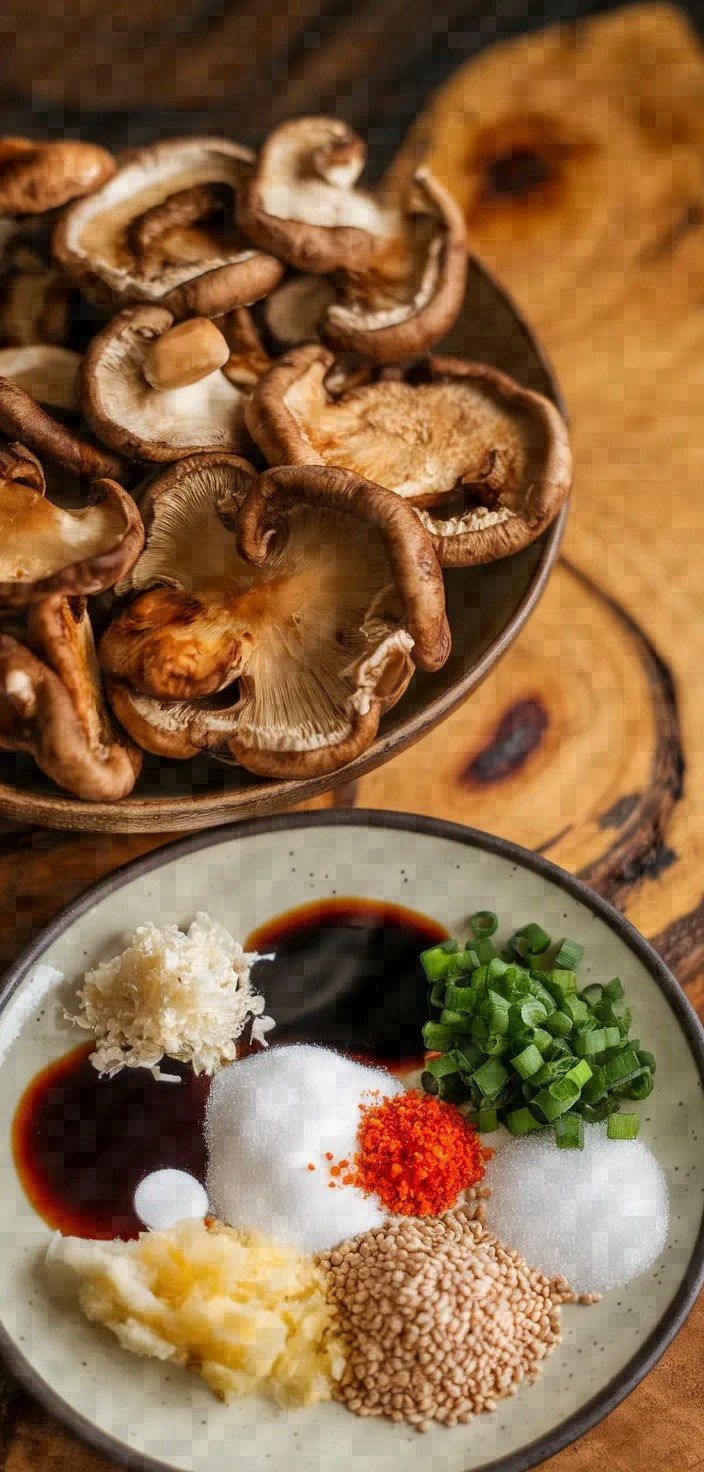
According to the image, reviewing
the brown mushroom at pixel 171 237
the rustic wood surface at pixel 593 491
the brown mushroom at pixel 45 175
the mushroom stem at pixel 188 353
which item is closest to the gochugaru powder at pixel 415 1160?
the rustic wood surface at pixel 593 491

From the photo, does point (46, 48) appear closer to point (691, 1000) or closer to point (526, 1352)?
point (691, 1000)

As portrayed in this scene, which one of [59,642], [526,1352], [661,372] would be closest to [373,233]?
[661,372]

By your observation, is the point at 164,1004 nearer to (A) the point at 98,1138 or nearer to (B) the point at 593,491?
(A) the point at 98,1138

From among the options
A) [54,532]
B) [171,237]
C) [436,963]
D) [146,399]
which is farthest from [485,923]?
[171,237]

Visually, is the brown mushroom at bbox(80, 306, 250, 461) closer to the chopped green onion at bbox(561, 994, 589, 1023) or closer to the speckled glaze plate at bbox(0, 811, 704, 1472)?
the speckled glaze plate at bbox(0, 811, 704, 1472)

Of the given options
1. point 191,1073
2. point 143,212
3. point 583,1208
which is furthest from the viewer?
point 143,212

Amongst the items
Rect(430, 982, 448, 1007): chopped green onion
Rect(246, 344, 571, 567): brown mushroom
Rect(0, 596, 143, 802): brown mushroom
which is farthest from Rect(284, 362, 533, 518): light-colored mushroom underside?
Rect(430, 982, 448, 1007): chopped green onion

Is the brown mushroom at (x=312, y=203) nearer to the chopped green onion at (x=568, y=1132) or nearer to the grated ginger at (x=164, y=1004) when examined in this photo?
the grated ginger at (x=164, y=1004)
